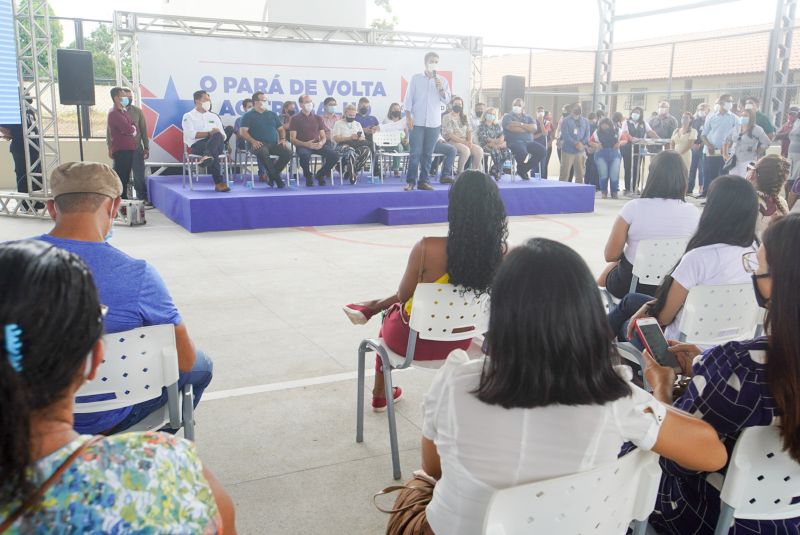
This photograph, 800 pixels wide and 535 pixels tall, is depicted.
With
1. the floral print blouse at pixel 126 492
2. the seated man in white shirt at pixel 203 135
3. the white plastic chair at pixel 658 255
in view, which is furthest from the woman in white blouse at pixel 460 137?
the floral print blouse at pixel 126 492

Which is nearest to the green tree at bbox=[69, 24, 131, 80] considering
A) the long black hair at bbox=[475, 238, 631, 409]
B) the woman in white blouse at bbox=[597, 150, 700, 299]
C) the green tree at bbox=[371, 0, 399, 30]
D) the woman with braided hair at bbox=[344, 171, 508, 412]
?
the green tree at bbox=[371, 0, 399, 30]

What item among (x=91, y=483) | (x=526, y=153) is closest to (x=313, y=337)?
(x=91, y=483)

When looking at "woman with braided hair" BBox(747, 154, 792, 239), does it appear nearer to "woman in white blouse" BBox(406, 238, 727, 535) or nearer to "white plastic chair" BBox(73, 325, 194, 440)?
"woman in white blouse" BBox(406, 238, 727, 535)

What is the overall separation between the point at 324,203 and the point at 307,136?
1.19m

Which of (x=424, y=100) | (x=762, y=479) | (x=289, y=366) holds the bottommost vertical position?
(x=289, y=366)

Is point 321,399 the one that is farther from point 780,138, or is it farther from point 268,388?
point 780,138

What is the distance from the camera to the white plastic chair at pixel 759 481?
134 centimetres

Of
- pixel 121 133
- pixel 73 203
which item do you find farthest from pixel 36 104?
pixel 73 203

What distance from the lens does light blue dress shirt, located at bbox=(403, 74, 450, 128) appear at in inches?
317

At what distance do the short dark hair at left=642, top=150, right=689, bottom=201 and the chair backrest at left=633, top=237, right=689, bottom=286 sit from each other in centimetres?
27

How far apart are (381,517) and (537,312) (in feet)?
4.35

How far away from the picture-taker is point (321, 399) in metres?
3.26

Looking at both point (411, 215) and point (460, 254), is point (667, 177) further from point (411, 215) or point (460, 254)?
point (411, 215)

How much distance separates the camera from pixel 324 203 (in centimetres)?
839
